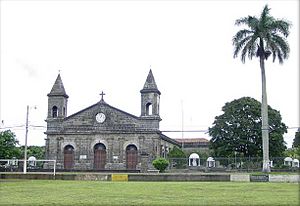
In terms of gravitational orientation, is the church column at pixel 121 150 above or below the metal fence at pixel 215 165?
above

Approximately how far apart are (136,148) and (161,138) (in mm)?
3954

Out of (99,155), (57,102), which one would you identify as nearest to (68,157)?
(99,155)

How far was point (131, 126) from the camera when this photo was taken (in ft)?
174

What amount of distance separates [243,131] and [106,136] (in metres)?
16.4

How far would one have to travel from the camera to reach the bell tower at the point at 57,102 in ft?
182

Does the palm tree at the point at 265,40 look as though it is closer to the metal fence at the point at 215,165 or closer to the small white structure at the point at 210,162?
the metal fence at the point at 215,165

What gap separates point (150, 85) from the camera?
178ft

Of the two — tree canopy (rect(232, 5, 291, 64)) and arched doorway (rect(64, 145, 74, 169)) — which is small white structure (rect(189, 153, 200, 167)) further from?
tree canopy (rect(232, 5, 291, 64))

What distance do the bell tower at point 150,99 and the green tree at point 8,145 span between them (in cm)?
1597

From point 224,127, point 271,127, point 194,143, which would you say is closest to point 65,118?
point 224,127

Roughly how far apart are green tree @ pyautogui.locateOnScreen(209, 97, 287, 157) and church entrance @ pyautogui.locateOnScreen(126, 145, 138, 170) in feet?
33.1

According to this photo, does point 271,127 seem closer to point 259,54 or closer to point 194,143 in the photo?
point 259,54

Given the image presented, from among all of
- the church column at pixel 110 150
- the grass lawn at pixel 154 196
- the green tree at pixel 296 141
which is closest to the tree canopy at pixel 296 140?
the green tree at pixel 296 141

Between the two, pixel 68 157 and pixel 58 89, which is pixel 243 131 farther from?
pixel 58 89
